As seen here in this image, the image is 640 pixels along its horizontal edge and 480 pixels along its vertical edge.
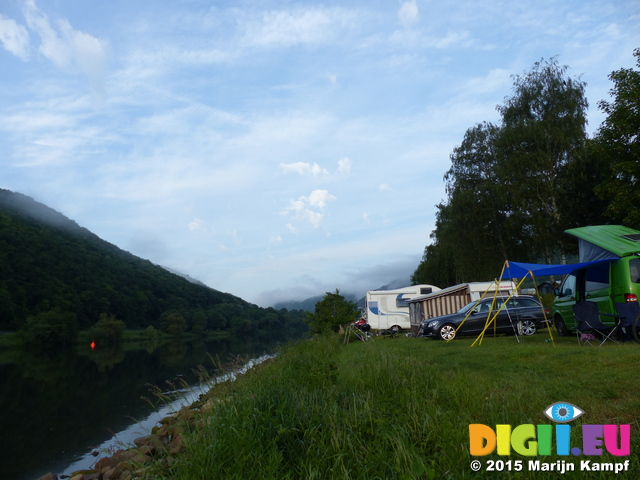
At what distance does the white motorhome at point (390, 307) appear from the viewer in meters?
26.8

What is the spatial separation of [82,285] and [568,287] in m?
80.6

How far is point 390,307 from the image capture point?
27.0 meters

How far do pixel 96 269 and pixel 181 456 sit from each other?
299ft

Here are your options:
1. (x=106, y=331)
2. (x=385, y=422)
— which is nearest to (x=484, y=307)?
(x=385, y=422)

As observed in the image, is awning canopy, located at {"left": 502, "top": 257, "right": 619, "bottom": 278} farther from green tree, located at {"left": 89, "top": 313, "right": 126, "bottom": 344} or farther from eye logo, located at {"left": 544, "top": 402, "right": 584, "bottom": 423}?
green tree, located at {"left": 89, "top": 313, "right": 126, "bottom": 344}

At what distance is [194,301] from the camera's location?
10450 cm

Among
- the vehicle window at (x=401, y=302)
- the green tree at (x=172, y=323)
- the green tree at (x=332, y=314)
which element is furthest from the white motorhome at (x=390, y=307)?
the green tree at (x=172, y=323)

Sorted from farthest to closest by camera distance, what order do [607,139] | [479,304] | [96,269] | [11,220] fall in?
[96,269], [11,220], [607,139], [479,304]

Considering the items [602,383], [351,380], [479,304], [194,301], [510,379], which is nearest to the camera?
[602,383]

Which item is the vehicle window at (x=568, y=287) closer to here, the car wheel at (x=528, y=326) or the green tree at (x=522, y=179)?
the car wheel at (x=528, y=326)

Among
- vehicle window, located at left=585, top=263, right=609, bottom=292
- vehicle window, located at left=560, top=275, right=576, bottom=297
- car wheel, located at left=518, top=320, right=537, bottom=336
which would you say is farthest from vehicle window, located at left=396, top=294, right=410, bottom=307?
vehicle window, located at left=585, top=263, right=609, bottom=292

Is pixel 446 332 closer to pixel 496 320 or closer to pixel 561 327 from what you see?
pixel 496 320

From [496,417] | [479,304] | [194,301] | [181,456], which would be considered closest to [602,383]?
[496,417]

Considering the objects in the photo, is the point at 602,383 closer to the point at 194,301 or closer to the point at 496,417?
the point at 496,417
